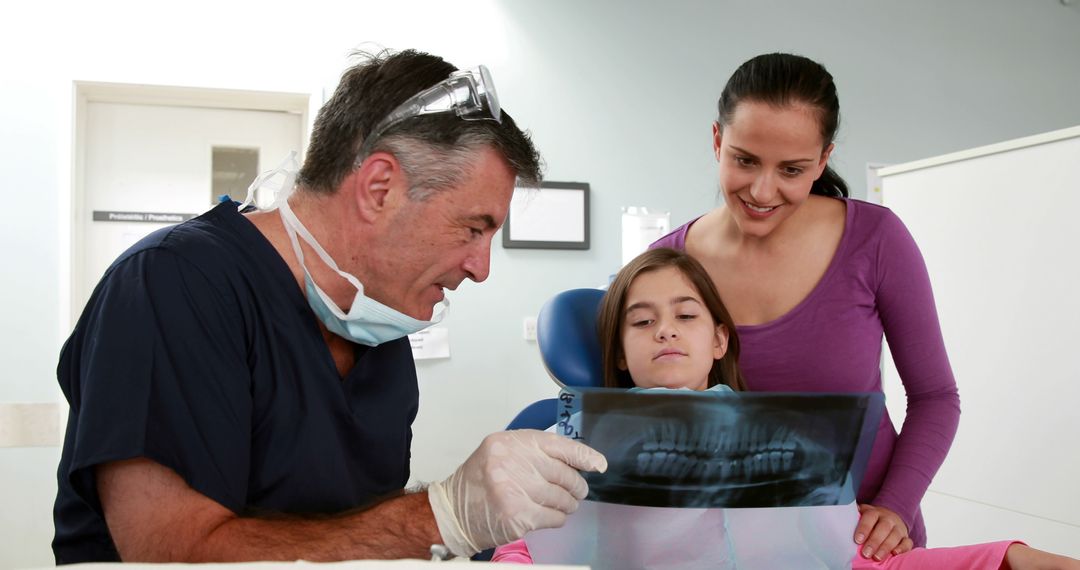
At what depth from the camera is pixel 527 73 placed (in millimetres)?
3393

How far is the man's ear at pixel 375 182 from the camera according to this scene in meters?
1.08

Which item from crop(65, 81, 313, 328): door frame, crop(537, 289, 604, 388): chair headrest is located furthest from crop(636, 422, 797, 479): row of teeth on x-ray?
crop(65, 81, 313, 328): door frame

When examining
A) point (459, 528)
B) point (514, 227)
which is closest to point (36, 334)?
point (514, 227)

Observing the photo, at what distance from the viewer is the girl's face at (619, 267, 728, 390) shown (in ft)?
4.77

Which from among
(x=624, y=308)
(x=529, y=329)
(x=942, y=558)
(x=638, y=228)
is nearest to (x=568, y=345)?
(x=624, y=308)

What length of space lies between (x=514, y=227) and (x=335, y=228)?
2229mm

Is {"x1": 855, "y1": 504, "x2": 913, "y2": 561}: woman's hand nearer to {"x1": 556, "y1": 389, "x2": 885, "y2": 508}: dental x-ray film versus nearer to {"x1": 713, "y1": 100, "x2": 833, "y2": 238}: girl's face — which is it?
{"x1": 556, "y1": 389, "x2": 885, "y2": 508}: dental x-ray film

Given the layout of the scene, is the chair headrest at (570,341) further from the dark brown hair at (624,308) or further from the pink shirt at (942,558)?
the pink shirt at (942,558)

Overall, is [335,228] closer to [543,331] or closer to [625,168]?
[543,331]

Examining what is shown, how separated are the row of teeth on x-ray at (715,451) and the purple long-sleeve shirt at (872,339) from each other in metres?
0.47

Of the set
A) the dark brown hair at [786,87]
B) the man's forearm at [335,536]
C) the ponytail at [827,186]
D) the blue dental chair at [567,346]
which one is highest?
the dark brown hair at [786,87]

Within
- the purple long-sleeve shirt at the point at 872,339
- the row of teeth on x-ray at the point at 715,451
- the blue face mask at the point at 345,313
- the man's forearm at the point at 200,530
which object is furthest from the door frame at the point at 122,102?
the row of teeth on x-ray at the point at 715,451

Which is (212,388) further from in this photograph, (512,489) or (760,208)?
(760,208)

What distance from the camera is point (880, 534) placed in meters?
1.13
